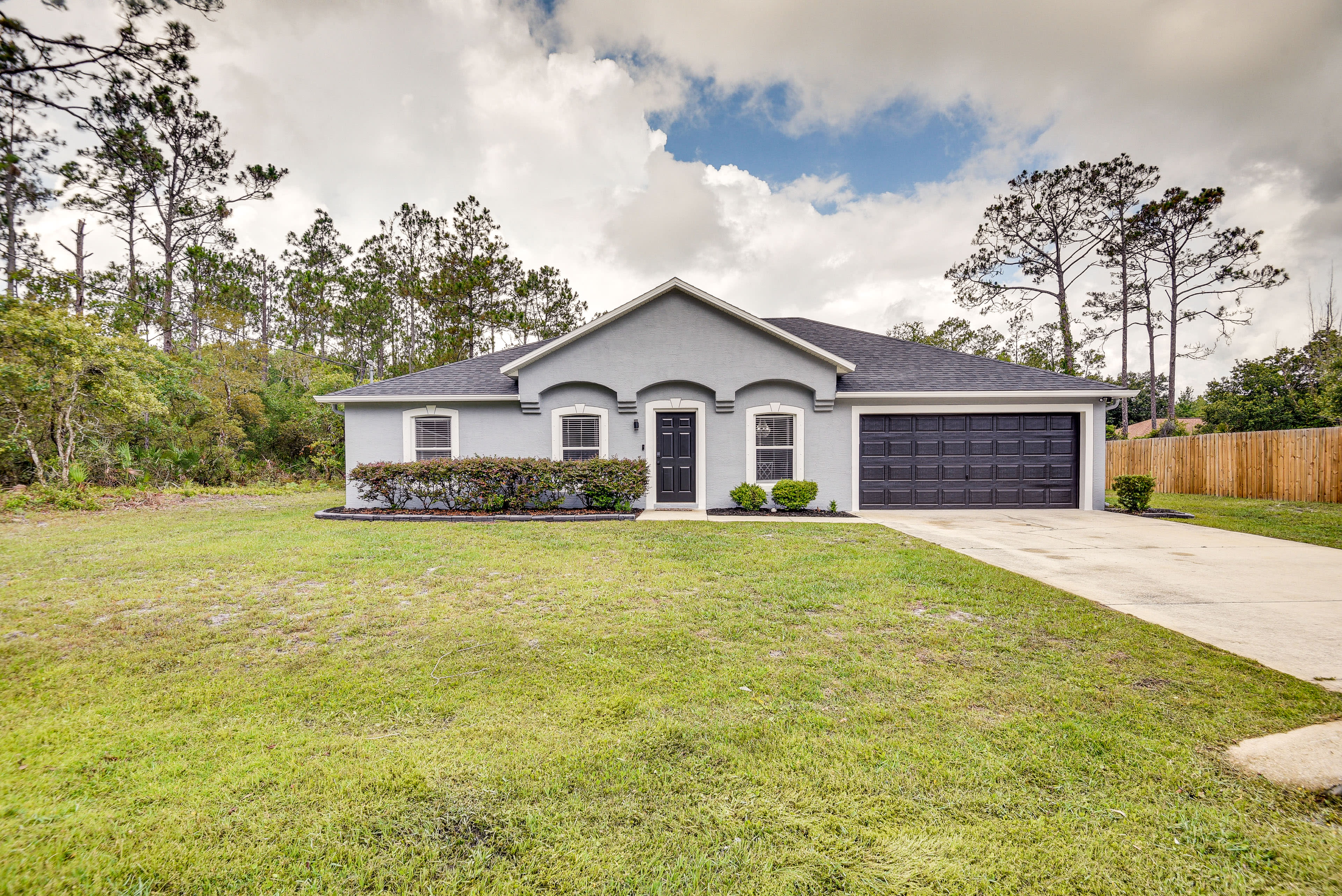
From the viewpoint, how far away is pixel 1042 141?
16672 mm

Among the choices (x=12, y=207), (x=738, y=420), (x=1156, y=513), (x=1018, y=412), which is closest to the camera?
(x=12, y=207)

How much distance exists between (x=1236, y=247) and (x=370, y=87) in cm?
3103

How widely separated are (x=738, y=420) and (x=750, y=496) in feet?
5.56

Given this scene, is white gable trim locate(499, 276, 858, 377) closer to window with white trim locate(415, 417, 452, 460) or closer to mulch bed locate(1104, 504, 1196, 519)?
window with white trim locate(415, 417, 452, 460)

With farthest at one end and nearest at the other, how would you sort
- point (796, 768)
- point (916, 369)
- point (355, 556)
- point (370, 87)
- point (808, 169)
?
point (808, 169) < point (916, 369) < point (370, 87) < point (355, 556) < point (796, 768)

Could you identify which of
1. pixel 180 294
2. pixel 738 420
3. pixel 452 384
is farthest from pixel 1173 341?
pixel 180 294

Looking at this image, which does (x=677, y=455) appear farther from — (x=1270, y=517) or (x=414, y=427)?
(x=1270, y=517)

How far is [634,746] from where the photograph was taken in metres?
2.45

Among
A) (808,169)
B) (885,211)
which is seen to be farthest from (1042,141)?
(808,169)

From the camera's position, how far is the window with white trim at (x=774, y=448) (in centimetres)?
1134

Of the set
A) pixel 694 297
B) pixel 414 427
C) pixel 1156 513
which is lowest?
pixel 1156 513

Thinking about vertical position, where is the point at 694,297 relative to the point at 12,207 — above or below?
above

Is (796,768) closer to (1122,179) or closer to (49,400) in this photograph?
(49,400)

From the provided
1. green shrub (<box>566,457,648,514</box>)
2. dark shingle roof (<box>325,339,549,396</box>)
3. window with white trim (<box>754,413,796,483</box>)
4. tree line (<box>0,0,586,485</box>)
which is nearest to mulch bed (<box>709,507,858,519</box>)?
window with white trim (<box>754,413,796,483</box>)
